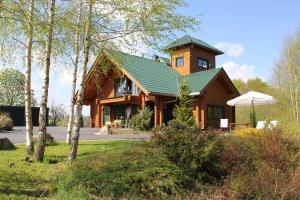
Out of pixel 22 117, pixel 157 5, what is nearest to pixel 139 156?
pixel 157 5

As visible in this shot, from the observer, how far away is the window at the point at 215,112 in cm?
2839

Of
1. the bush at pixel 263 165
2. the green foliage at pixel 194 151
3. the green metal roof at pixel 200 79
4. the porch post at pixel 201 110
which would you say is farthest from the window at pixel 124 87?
the green foliage at pixel 194 151

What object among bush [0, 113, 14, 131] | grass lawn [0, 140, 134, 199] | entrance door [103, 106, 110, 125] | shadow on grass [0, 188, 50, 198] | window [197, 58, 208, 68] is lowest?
shadow on grass [0, 188, 50, 198]

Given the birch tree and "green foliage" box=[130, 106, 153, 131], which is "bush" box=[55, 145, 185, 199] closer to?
"green foliage" box=[130, 106, 153, 131]

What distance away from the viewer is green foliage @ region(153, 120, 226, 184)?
7.18 m

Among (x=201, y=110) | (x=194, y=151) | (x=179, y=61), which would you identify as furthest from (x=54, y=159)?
(x=179, y=61)

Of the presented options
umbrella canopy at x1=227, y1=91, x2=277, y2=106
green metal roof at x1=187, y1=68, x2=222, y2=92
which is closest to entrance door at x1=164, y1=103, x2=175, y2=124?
green metal roof at x1=187, y1=68, x2=222, y2=92

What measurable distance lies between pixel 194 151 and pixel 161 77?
21.6m

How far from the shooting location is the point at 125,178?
6371mm

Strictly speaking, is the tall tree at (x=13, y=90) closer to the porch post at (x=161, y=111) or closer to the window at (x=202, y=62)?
the window at (x=202, y=62)

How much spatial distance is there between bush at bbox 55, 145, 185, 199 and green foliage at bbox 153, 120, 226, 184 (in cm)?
34

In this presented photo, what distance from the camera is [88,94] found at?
32906 mm

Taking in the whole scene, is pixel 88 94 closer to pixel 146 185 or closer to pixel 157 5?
pixel 157 5

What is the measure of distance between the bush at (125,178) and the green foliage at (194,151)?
0.34m
